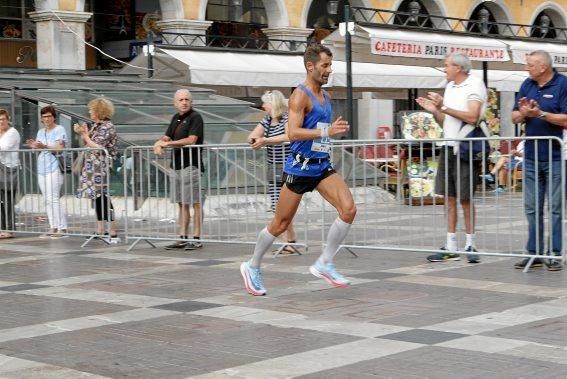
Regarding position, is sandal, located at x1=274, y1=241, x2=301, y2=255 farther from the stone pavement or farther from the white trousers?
the white trousers

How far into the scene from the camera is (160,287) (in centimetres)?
951

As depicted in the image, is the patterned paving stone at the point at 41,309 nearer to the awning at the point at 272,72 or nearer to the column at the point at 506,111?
the awning at the point at 272,72

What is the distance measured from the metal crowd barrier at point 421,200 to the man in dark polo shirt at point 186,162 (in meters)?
1.48

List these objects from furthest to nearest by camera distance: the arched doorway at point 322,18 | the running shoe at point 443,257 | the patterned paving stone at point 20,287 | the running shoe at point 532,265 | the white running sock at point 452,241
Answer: the arched doorway at point 322,18, the running shoe at point 443,257, the white running sock at point 452,241, the running shoe at point 532,265, the patterned paving stone at point 20,287

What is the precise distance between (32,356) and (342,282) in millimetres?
3084

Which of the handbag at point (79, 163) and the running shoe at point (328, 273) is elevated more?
the handbag at point (79, 163)

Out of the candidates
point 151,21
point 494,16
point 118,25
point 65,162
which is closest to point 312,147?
point 65,162

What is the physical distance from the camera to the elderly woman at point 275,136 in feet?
39.6

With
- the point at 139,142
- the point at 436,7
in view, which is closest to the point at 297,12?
the point at 436,7

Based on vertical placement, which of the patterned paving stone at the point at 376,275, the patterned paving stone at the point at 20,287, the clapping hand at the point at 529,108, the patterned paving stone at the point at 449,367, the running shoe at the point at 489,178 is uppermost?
the clapping hand at the point at 529,108

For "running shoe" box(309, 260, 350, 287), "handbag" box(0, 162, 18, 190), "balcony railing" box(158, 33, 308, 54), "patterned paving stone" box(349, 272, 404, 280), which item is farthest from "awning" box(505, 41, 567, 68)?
"running shoe" box(309, 260, 350, 287)

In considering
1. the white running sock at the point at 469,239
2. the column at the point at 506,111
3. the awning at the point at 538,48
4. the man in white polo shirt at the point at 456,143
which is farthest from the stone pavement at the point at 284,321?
the column at the point at 506,111

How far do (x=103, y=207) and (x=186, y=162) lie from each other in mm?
1450

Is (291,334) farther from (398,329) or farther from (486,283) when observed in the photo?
(486,283)
